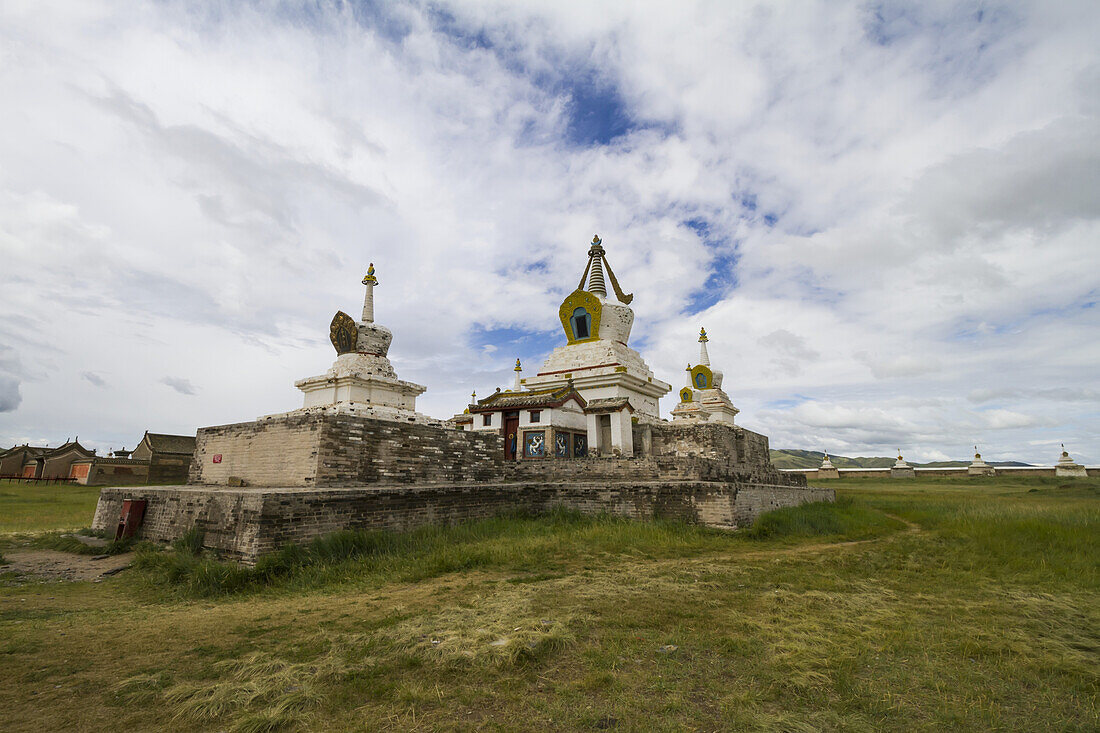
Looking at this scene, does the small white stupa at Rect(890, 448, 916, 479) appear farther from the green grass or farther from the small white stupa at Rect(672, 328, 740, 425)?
the green grass

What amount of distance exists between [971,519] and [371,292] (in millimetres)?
18225

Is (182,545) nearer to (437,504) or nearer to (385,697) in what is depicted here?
(437,504)

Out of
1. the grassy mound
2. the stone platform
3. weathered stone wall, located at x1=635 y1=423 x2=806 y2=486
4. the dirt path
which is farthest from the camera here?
weathered stone wall, located at x1=635 y1=423 x2=806 y2=486

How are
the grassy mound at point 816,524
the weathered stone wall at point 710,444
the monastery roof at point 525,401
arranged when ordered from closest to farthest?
the grassy mound at point 816,524 → the monastery roof at point 525,401 → the weathered stone wall at point 710,444

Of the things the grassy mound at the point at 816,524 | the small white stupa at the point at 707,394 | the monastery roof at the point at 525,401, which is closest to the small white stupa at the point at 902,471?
the small white stupa at the point at 707,394

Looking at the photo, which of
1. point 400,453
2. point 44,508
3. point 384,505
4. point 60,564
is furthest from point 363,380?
point 44,508

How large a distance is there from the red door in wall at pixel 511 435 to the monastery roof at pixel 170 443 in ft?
89.4

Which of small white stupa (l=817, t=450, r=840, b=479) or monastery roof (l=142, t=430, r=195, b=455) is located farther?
small white stupa (l=817, t=450, r=840, b=479)

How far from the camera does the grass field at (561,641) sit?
3809 mm

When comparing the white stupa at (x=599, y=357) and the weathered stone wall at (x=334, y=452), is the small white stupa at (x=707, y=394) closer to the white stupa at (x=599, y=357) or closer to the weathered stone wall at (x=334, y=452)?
the white stupa at (x=599, y=357)

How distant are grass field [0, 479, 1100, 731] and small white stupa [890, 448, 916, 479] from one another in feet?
105

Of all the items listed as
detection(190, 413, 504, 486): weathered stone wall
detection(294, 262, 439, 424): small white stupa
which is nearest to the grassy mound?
detection(190, 413, 504, 486): weathered stone wall

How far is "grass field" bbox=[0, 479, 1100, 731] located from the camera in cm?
381

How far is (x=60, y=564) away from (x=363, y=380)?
7528mm
